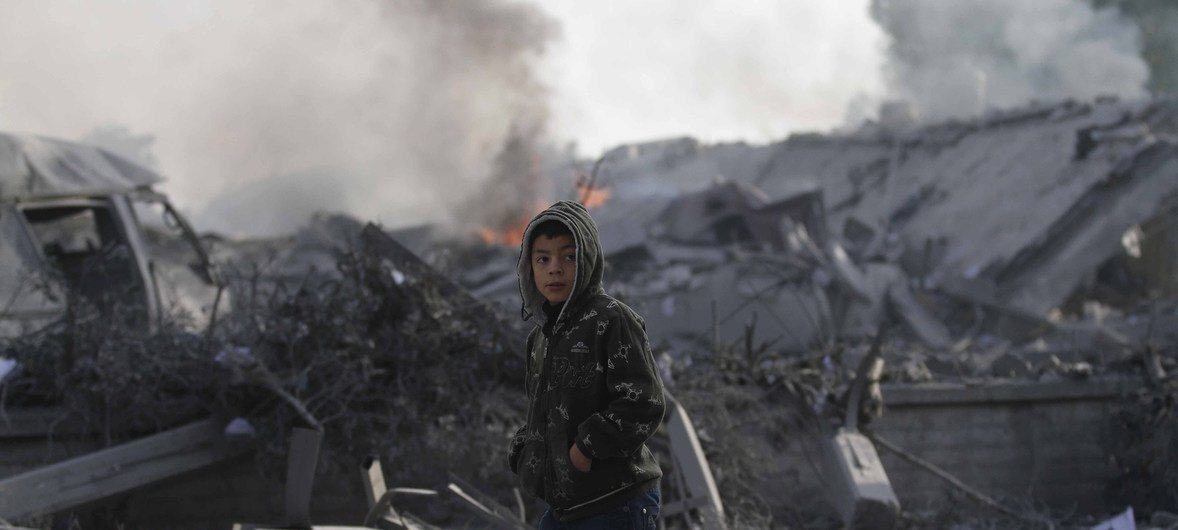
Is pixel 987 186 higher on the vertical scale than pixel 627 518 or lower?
higher

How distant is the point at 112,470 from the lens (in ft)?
16.6

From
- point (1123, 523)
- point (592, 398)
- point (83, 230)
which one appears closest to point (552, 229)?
point (592, 398)

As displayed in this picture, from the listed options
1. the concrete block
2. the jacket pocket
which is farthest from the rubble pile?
the jacket pocket

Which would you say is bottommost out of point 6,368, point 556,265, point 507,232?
point 6,368

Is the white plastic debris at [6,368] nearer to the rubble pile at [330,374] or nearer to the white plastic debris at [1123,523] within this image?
the rubble pile at [330,374]

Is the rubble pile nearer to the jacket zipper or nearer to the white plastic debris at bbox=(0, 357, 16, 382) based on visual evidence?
the white plastic debris at bbox=(0, 357, 16, 382)

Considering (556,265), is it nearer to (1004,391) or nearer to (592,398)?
(592,398)

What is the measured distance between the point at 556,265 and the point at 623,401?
37 cm

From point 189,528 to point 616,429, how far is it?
12.9ft

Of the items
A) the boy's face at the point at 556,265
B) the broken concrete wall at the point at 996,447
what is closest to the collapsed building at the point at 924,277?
the broken concrete wall at the point at 996,447

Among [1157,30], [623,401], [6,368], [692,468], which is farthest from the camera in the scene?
[1157,30]

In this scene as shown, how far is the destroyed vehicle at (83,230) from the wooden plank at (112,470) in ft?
5.32

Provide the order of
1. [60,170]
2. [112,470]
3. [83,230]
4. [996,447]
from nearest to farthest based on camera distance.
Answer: [112,470] → [996,447] → [60,170] → [83,230]

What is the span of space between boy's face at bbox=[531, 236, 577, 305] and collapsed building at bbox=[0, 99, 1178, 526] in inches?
129
